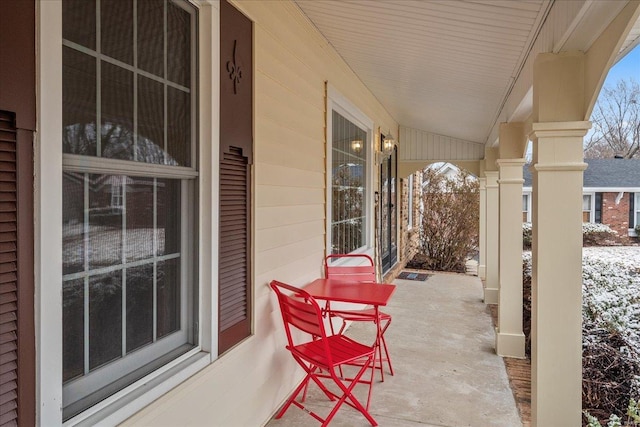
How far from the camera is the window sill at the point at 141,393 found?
4.32ft

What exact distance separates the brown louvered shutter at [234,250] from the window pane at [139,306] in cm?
43

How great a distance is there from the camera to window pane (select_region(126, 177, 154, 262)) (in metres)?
1.51

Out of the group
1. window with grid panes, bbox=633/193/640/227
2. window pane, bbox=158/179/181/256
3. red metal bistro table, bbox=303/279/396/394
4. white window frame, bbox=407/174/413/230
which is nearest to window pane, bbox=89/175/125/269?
window pane, bbox=158/179/181/256

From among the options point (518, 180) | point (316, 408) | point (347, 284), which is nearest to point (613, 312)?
point (518, 180)

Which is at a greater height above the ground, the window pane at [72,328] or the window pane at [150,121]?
the window pane at [150,121]

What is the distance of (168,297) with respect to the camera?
1743mm

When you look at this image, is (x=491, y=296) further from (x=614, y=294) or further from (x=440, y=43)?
(x=440, y=43)

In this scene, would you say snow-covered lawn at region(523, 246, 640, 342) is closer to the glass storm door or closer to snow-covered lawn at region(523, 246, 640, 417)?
snow-covered lawn at region(523, 246, 640, 417)

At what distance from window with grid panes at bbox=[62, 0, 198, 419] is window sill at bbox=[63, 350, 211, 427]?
0.03 m

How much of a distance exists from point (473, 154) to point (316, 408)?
6.19 metres

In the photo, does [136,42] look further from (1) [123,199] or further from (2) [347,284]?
(2) [347,284]

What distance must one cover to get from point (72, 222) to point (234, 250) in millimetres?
966

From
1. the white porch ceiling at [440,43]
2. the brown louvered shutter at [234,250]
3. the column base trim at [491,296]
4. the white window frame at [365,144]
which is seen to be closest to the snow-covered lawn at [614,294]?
the column base trim at [491,296]

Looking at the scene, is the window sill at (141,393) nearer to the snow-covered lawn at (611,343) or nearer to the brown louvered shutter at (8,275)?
the brown louvered shutter at (8,275)
